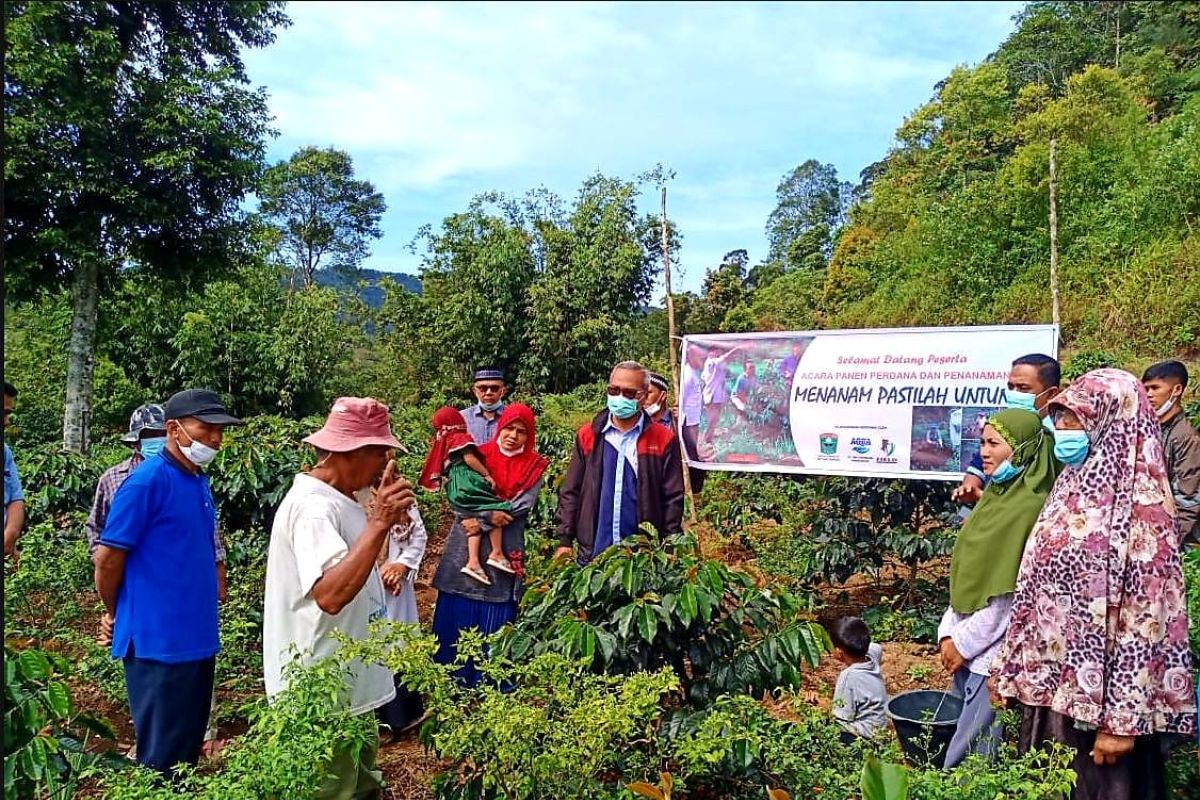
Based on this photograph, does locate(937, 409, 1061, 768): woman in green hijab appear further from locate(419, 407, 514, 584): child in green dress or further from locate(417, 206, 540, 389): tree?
locate(417, 206, 540, 389): tree

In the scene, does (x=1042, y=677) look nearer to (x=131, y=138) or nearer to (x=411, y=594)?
(x=411, y=594)

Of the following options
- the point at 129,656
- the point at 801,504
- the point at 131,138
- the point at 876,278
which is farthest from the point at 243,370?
the point at 876,278

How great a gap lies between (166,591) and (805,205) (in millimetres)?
47452

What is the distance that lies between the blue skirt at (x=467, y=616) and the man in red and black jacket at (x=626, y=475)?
0.42 metres

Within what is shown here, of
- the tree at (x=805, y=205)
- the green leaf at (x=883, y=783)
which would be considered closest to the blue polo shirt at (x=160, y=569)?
the green leaf at (x=883, y=783)

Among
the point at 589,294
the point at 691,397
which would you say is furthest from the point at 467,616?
the point at 589,294

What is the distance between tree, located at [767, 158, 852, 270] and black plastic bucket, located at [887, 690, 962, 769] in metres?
34.0

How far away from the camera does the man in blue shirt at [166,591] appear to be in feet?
7.94

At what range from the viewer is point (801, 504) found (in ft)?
19.0

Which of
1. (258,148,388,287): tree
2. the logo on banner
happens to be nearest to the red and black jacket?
the logo on banner

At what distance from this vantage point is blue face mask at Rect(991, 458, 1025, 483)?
249 cm

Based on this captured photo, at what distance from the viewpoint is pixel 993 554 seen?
2.44m

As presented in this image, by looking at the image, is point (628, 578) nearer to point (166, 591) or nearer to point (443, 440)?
point (166, 591)

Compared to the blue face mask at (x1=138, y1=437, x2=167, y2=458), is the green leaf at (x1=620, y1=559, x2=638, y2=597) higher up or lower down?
lower down
